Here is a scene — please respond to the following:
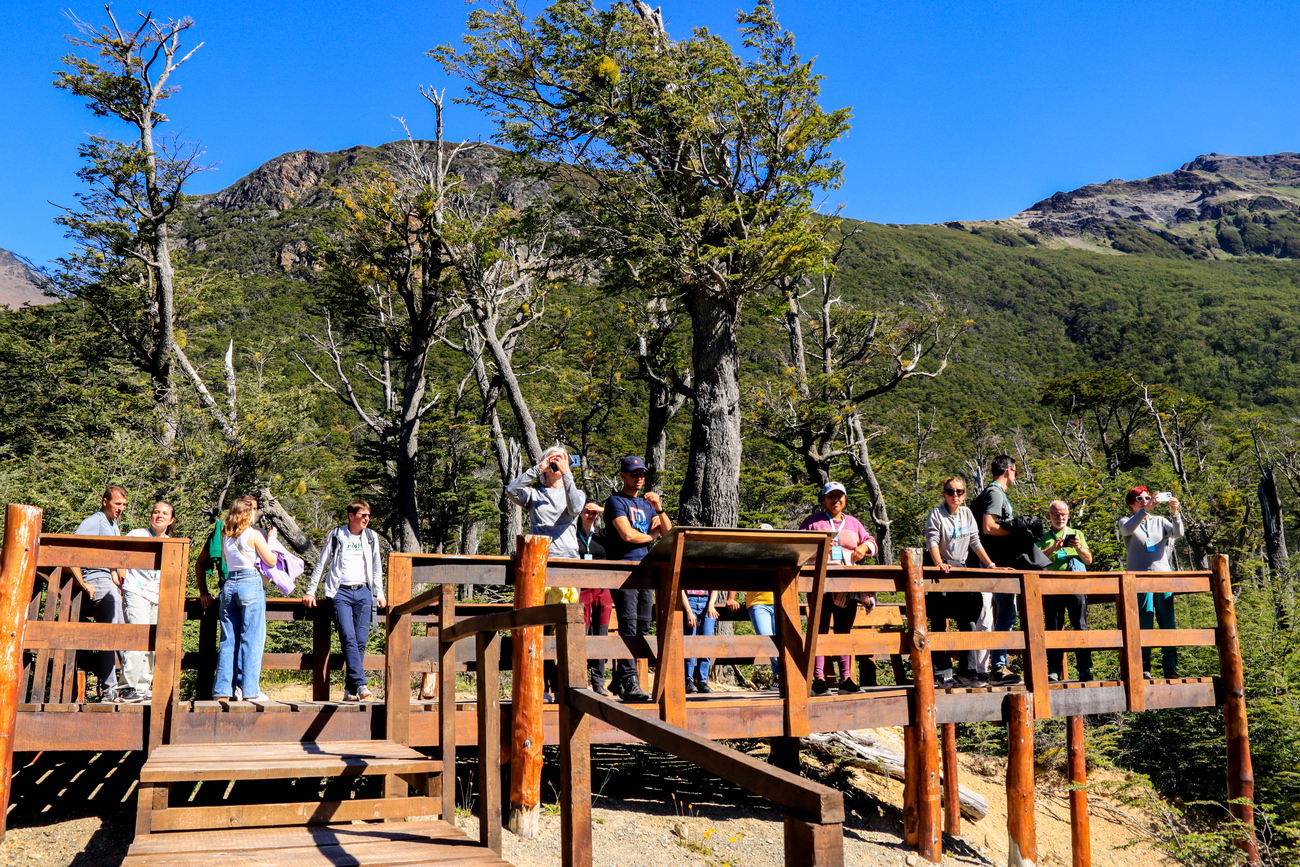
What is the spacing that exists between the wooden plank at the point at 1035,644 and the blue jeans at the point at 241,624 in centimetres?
601

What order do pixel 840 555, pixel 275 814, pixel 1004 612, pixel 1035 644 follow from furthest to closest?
pixel 1004 612 < pixel 840 555 < pixel 1035 644 < pixel 275 814

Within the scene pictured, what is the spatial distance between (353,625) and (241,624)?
829 mm

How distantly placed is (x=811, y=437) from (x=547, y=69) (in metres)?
10.5

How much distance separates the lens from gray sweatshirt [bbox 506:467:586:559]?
757cm

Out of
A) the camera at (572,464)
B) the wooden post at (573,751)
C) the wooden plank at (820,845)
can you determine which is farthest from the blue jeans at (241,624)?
the wooden plank at (820,845)

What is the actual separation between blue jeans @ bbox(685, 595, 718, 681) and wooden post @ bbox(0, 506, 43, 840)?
4.62 meters

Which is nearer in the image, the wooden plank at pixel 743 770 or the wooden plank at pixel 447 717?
the wooden plank at pixel 743 770

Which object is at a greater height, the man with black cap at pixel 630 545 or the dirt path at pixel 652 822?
the man with black cap at pixel 630 545

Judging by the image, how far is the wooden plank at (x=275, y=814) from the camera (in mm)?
4262

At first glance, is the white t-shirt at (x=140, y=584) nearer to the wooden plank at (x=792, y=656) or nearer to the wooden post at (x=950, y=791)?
the wooden plank at (x=792, y=656)

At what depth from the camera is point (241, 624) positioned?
21.9 feet

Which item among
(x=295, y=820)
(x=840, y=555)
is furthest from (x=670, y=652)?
(x=840, y=555)

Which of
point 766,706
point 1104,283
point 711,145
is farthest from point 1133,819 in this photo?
point 1104,283

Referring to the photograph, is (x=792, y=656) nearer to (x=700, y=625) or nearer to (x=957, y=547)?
(x=700, y=625)
